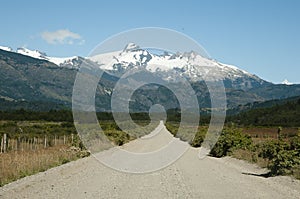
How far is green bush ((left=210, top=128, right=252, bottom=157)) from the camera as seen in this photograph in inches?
1414

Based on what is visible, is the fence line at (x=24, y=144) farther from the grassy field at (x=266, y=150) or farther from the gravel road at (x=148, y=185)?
the grassy field at (x=266, y=150)

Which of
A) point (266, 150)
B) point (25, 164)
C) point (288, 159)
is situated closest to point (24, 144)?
point (25, 164)

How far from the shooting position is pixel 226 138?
1446 inches

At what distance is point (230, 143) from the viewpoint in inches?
1431

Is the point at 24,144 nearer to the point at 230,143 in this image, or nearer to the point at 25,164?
the point at 230,143

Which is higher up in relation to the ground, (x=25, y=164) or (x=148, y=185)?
(x=25, y=164)

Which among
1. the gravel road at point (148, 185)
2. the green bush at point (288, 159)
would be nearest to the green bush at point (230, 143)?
the green bush at point (288, 159)

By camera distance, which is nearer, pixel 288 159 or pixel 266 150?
pixel 288 159

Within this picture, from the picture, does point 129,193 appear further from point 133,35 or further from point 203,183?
point 133,35

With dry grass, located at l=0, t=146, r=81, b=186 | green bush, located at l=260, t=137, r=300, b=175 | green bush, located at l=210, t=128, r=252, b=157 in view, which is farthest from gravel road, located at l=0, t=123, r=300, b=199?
green bush, located at l=210, t=128, r=252, b=157

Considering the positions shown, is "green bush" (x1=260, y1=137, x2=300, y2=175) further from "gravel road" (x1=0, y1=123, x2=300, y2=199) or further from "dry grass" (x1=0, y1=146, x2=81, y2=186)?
"dry grass" (x1=0, y1=146, x2=81, y2=186)

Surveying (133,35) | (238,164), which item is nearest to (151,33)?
(133,35)

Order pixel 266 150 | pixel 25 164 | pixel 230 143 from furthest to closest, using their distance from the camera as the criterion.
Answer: pixel 230 143
pixel 266 150
pixel 25 164

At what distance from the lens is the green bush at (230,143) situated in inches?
1414
